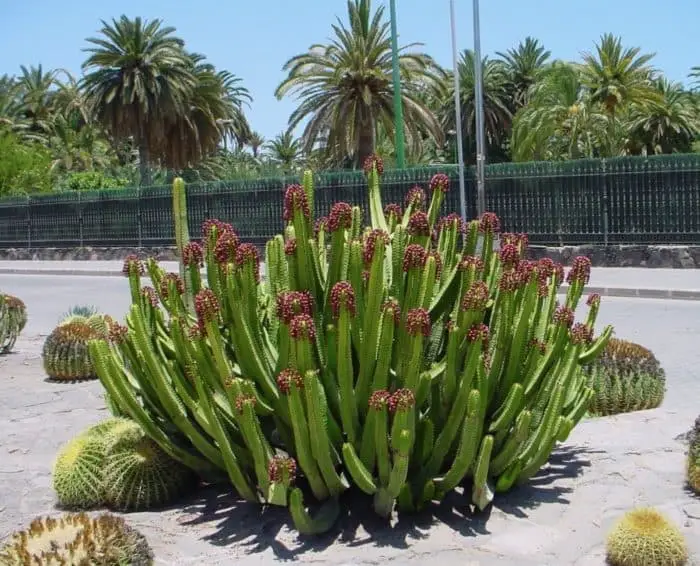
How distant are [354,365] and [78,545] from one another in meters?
1.67

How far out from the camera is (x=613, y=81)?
126ft

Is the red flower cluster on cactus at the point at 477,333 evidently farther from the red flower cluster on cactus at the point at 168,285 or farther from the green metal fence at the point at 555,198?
the green metal fence at the point at 555,198

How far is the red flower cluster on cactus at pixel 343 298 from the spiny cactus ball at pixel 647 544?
5.22 ft

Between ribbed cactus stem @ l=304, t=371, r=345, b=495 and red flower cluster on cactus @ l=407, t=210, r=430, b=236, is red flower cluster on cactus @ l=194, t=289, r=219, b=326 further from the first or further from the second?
red flower cluster on cactus @ l=407, t=210, r=430, b=236

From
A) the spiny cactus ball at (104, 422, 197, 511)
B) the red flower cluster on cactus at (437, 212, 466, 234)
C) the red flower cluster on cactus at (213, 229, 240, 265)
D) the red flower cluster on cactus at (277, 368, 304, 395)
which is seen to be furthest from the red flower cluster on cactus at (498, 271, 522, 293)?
the spiny cactus ball at (104, 422, 197, 511)

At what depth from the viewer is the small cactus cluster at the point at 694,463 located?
5.22 m

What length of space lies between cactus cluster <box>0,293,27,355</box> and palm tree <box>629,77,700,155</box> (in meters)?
38.5

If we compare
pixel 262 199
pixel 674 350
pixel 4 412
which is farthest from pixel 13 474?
pixel 262 199

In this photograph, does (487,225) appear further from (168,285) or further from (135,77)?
(135,77)

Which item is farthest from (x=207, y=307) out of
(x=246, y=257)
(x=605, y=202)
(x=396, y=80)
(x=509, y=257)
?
(x=396, y=80)

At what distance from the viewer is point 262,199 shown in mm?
27297

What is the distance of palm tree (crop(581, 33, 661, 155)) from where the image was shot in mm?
38188

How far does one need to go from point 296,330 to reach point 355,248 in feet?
2.09

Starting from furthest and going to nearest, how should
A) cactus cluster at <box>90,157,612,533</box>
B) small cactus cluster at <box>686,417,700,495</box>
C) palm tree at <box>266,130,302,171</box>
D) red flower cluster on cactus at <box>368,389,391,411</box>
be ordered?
palm tree at <box>266,130,302,171</box>, small cactus cluster at <box>686,417,700,495</box>, cactus cluster at <box>90,157,612,533</box>, red flower cluster on cactus at <box>368,389,391,411</box>
